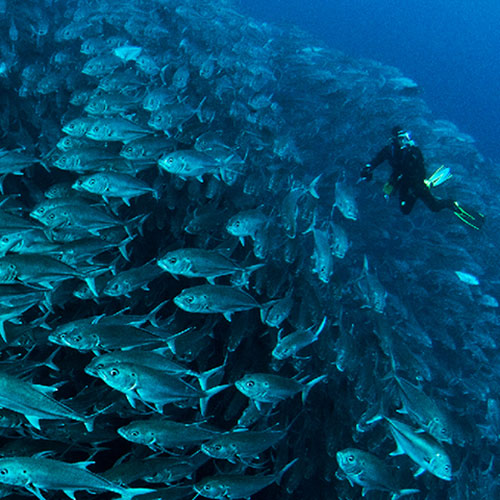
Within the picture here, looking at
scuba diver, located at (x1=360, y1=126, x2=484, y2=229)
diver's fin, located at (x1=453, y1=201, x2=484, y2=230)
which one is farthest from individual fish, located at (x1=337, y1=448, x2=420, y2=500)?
diver's fin, located at (x1=453, y1=201, x2=484, y2=230)

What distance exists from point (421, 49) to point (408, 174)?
5714 centimetres

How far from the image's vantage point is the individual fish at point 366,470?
278 centimetres

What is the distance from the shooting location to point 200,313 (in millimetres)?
4207

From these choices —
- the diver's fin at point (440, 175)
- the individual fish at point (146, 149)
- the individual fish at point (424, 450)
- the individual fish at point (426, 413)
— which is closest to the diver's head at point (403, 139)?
the diver's fin at point (440, 175)

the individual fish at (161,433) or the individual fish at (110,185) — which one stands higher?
the individual fish at (110,185)

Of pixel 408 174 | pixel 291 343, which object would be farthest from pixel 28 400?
pixel 408 174

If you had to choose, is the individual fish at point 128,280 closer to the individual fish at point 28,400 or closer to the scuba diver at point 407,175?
the individual fish at point 28,400

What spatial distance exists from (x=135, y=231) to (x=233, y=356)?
5.39 feet

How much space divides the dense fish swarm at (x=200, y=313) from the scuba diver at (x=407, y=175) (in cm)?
85

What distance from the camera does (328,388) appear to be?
4.11 m

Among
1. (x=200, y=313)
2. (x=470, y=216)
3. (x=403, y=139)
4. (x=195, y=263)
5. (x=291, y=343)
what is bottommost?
(x=200, y=313)

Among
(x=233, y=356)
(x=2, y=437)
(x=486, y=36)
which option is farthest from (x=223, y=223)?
(x=486, y=36)

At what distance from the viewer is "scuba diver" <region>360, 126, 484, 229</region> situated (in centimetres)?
680

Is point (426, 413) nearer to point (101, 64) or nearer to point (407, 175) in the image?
point (407, 175)
